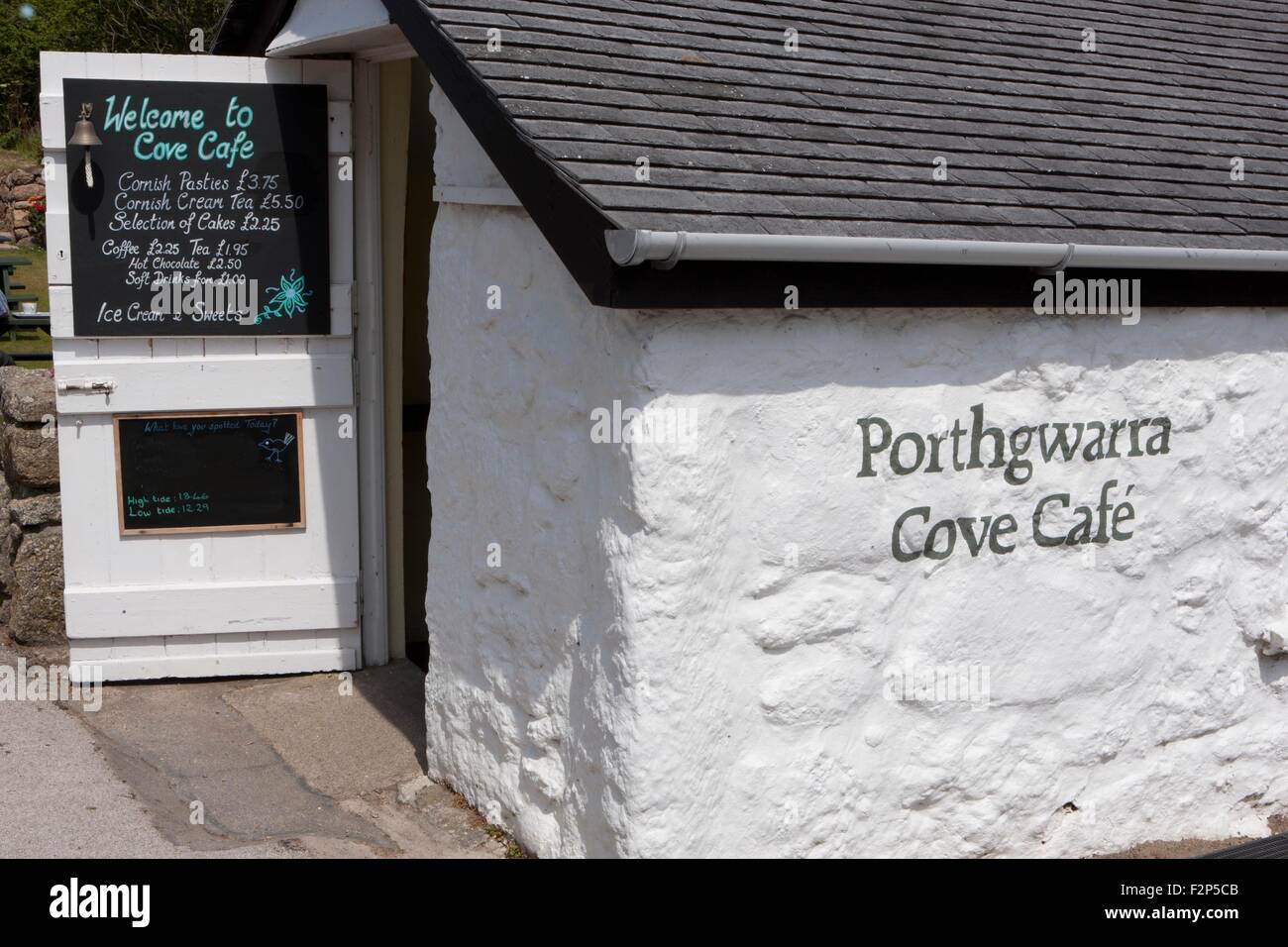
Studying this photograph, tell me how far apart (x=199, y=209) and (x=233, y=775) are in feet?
8.22

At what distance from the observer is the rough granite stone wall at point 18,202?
20422 millimetres

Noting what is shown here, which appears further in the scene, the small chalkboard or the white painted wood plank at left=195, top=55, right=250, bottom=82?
the small chalkboard

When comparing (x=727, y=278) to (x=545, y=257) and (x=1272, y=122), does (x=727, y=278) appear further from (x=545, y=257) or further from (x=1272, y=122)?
(x=1272, y=122)

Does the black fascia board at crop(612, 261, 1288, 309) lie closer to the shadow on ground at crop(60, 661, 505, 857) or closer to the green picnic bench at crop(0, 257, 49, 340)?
the shadow on ground at crop(60, 661, 505, 857)

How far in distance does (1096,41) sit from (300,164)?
154 inches

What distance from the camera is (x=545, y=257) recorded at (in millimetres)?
4293

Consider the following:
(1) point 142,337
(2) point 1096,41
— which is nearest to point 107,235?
(1) point 142,337

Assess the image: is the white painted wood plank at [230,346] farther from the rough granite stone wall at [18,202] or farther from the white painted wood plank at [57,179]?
the rough granite stone wall at [18,202]

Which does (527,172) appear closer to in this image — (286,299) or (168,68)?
(286,299)

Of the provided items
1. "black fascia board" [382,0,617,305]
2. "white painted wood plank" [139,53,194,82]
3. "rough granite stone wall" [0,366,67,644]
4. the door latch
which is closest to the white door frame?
"white painted wood plank" [139,53,194,82]

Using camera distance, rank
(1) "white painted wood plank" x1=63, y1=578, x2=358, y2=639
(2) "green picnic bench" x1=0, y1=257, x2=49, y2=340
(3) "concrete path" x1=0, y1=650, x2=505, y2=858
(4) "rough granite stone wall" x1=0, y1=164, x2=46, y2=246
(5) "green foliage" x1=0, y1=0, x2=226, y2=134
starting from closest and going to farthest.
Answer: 1. (3) "concrete path" x1=0, y1=650, x2=505, y2=858
2. (1) "white painted wood plank" x1=63, y1=578, x2=358, y2=639
3. (2) "green picnic bench" x1=0, y1=257, x2=49, y2=340
4. (5) "green foliage" x1=0, y1=0, x2=226, y2=134
5. (4) "rough granite stone wall" x1=0, y1=164, x2=46, y2=246

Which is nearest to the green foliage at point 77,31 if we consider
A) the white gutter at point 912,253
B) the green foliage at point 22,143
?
the green foliage at point 22,143

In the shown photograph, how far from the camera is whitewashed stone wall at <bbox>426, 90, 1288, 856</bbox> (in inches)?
158

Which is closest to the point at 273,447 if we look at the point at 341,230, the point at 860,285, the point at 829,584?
the point at 341,230
